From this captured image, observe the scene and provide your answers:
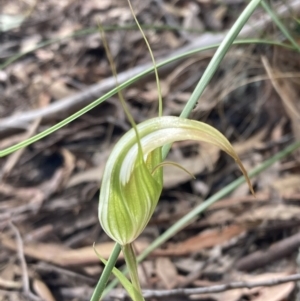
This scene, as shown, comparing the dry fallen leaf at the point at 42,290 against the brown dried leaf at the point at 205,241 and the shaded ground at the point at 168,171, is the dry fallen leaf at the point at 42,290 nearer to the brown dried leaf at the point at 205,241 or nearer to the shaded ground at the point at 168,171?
the shaded ground at the point at 168,171

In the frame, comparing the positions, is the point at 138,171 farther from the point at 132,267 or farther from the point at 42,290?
the point at 42,290

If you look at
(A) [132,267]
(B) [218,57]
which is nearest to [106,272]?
(A) [132,267]

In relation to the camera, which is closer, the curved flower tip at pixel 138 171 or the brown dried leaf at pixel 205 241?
the curved flower tip at pixel 138 171

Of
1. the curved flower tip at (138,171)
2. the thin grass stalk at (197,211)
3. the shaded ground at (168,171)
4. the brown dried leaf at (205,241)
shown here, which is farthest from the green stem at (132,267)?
the brown dried leaf at (205,241)

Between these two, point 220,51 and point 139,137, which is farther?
point 220,51

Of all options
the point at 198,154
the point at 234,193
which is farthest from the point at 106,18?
the point at 234,193

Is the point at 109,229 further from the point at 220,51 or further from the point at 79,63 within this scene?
the point at 79,63
